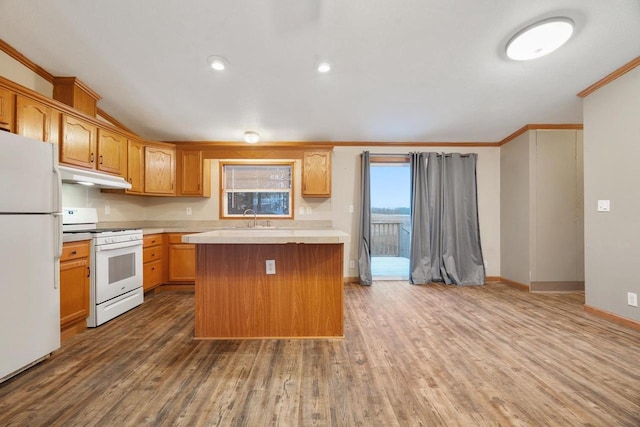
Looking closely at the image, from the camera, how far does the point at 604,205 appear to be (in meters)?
2.75

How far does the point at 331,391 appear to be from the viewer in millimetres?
1605

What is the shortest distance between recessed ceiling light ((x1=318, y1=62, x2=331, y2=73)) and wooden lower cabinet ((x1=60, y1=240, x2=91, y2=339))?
9.54 ft

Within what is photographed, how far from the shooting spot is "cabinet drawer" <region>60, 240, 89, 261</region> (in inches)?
91.3

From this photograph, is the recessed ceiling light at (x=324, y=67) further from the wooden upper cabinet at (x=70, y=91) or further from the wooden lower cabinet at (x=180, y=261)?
the wooden lower cabinet at (x=180, y=261)

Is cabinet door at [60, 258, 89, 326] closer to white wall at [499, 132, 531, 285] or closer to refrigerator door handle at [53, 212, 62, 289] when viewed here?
refrigerator door handle at [53, 212, 62, 289]

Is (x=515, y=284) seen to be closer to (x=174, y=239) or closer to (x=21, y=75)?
(x=174, y=239)

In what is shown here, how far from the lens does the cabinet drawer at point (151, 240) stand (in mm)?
3461

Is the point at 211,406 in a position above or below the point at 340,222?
below

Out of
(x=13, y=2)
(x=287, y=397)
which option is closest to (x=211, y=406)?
(x=287, y=397)

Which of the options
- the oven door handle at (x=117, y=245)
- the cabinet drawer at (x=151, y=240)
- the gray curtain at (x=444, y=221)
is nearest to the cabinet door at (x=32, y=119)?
the oven door handle at (x=117, y=245)

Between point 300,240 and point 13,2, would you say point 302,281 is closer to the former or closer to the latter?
point 300,240

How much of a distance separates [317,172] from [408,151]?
1.62 meters

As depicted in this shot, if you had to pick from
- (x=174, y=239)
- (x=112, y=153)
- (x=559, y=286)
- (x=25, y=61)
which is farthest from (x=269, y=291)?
(x=559, y=286)

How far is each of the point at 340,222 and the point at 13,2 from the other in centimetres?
403
